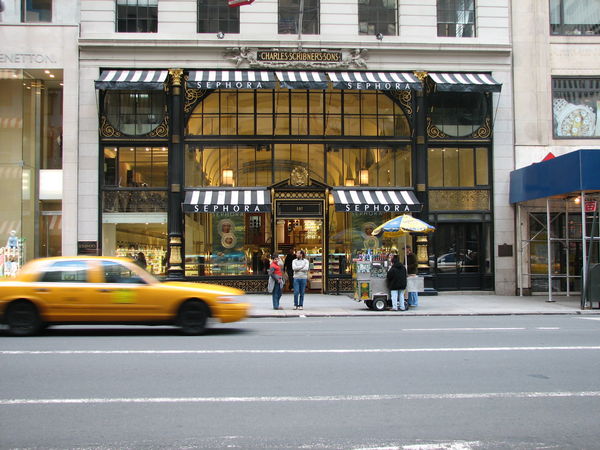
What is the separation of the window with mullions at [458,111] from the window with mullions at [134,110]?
10094mm

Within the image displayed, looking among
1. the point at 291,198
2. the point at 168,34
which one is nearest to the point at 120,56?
the point at 168,34

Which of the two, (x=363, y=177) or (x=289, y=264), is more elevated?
(x=363, y=177)

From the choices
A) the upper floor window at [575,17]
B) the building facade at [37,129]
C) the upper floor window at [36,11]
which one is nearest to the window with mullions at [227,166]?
the building facade at [37,129]

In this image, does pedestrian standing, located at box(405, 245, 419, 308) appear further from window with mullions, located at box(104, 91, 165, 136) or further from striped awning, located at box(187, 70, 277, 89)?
window with mullions, located at box(104, 91, 165, 136)

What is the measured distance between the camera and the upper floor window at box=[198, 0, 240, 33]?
2225 centimetres

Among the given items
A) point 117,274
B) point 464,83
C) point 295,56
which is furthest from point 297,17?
point 117,274

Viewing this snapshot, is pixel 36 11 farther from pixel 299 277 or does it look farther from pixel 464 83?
pixel 464 83

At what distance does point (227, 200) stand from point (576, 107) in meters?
13.6

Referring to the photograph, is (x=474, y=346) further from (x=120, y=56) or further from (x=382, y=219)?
(x=120, y=56)

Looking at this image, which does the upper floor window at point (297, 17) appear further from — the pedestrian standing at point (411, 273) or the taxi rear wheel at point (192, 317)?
the taxi rear wheel at point (192, 317)

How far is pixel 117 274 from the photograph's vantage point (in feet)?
37.9

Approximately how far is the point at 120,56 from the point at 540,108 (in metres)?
15.6

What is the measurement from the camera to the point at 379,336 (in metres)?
11.8

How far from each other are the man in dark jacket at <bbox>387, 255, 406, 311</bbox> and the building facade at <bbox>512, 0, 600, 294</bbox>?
7.39 meters
